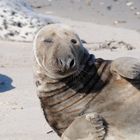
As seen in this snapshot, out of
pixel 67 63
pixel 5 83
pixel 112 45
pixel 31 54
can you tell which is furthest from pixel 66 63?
pixel 112 45

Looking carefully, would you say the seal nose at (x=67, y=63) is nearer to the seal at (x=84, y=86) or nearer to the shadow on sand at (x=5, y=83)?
the seal at (x=84, y=86)

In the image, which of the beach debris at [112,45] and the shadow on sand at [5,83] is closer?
the shadow on sand at [5,83]

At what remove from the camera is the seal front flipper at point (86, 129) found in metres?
2.52

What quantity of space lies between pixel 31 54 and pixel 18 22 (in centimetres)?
170

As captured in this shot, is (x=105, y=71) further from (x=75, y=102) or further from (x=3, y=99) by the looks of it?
(x=3, y=99)

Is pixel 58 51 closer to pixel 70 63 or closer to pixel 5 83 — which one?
pixel 70 63

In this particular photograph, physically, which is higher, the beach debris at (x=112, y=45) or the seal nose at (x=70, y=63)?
the seal nose at (x=70, y=63)

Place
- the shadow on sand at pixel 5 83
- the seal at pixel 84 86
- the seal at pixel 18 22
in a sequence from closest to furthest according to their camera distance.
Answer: the seal at pixel 84 86, the shadow on sand at pixel 5 83, the seal at pixel 18 22

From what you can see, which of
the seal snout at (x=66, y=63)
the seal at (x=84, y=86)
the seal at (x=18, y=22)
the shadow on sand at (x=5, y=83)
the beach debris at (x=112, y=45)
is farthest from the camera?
the seal at (x=18, y=22)

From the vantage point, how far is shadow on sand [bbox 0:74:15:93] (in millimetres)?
4903

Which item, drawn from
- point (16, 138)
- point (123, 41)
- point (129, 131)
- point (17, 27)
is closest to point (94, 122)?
point (129, 131)

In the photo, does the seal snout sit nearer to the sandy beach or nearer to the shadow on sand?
the sandy beach

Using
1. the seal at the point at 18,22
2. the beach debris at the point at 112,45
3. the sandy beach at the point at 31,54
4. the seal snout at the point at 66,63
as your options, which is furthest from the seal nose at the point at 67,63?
the seal at the point at 18,22

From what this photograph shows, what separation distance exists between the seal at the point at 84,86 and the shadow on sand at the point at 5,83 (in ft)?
7.24
